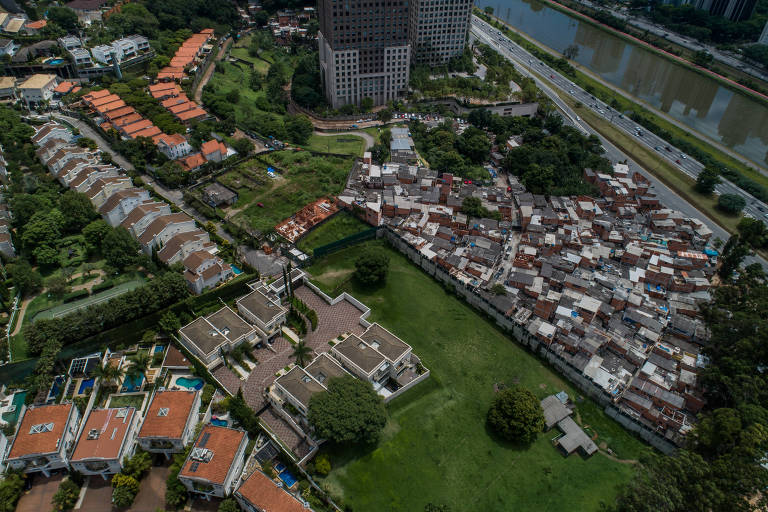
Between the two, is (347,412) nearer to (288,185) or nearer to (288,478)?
(288,478)

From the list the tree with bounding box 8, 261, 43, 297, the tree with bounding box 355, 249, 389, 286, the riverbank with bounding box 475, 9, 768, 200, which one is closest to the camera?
the tree with bounding box 8, 261, 43, 297

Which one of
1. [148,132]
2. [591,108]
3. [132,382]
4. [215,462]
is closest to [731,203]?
[591,108]

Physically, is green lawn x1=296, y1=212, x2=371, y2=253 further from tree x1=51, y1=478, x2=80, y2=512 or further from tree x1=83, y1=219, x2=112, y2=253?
tree x1=51, y1=478, x2=80, y2=512

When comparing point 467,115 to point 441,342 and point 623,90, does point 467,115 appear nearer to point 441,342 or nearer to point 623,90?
point 623,90

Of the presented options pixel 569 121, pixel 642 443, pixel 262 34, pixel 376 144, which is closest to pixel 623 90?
pixel 569 121

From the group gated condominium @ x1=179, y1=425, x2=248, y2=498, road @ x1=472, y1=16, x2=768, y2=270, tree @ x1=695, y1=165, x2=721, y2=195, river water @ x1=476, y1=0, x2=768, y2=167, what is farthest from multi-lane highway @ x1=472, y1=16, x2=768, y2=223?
gated condominium @ x1=179, y1=425, x2=248, y2=498
